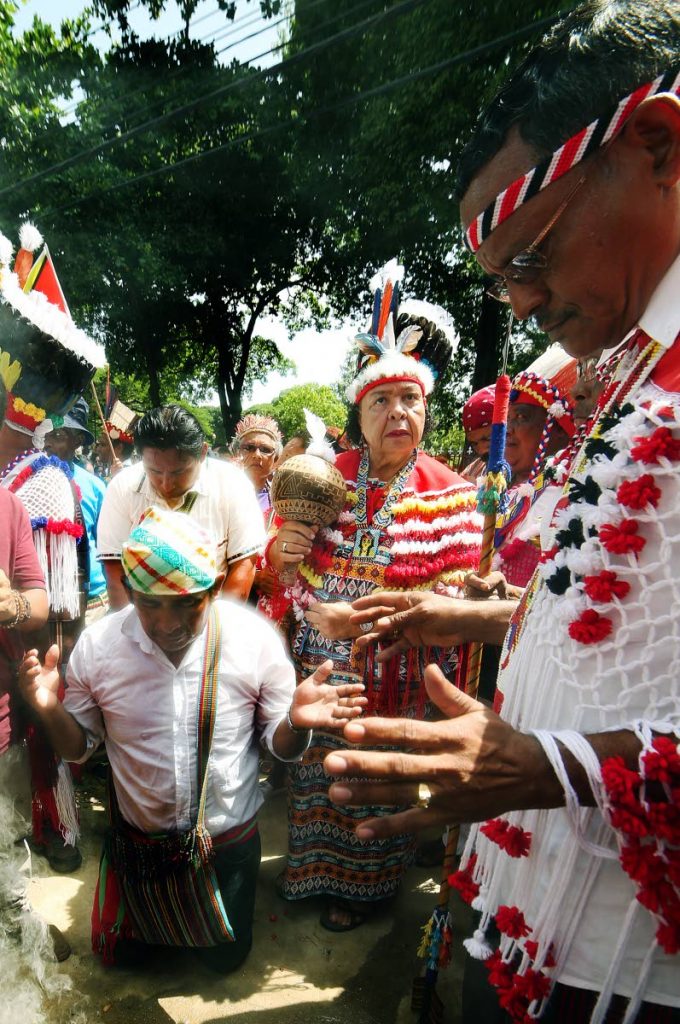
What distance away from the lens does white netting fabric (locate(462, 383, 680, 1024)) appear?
3.29ft

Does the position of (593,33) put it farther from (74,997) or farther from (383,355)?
(74,997)

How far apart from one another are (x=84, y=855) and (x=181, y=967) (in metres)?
0.96

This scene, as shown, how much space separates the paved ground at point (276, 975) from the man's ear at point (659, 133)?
2.92 metres

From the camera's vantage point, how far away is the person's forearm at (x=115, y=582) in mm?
3279

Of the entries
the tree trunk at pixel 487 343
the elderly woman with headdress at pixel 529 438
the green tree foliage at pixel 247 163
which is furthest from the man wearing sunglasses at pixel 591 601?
the tree trunk at pixel 487 343

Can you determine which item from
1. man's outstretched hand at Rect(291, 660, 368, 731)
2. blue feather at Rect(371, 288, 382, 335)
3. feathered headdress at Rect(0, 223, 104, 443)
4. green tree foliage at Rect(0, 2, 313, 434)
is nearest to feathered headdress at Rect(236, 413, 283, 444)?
blue feather at Rect(371, 288, 382, 335)

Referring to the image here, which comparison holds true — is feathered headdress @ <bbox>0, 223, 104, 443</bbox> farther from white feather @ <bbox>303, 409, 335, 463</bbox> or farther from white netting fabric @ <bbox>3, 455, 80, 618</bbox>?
white feather @ <bbox>303, 409, 335, 463</bbox>

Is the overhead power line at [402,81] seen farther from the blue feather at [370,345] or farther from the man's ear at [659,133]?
the man's ear at [659,133]

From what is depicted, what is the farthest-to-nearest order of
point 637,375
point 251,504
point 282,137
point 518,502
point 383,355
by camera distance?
1. point 282,137
2. point 251,504
3. point 518,502
4. point 383,355
5. point 637,375

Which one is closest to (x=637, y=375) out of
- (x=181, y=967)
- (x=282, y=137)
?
(x=181, y=967)

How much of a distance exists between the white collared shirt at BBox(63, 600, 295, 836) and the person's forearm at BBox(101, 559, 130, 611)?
874 mm

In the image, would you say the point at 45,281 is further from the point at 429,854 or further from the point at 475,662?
the point at 429,854

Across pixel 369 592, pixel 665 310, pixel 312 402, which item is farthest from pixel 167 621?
pixel 312 402

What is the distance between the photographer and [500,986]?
1.23m
